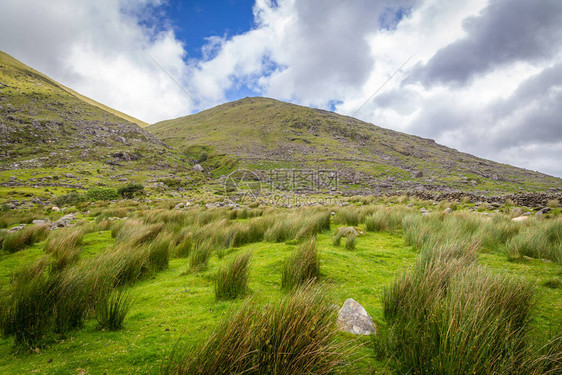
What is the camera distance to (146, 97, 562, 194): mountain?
43.6 meters

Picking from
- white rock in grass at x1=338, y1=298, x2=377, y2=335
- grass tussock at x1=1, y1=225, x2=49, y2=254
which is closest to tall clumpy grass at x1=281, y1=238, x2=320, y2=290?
white rock in grass at x1=338, y1=298, x2=377, y2=335

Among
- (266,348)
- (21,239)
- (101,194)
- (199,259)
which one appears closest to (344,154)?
(101,194)

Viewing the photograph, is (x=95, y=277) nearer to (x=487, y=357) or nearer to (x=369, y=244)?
(x=487, y=357)

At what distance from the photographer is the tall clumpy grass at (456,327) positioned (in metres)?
1.49

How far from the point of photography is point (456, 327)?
1682 millimetres

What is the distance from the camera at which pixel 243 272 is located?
10.7ft

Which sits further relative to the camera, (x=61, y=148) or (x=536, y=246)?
(x=61, y=148)

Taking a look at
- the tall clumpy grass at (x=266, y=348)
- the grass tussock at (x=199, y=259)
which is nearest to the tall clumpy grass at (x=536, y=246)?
the tall clumpy grass at (x=266, y=348)

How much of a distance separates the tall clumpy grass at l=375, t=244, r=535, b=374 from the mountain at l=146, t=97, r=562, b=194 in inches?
1445

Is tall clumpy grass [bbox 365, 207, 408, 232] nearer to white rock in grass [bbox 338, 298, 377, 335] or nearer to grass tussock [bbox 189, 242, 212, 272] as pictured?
grass tussock [bbox 189, 242, 212, 272]

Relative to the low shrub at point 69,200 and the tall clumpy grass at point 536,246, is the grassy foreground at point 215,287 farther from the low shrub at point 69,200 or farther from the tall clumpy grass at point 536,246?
the low shrub at point 69,200

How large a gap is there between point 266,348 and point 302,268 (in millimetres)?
1903

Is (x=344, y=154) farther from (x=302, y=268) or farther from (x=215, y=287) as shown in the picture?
(x=215, y=287)

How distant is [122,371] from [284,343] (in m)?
1.36
